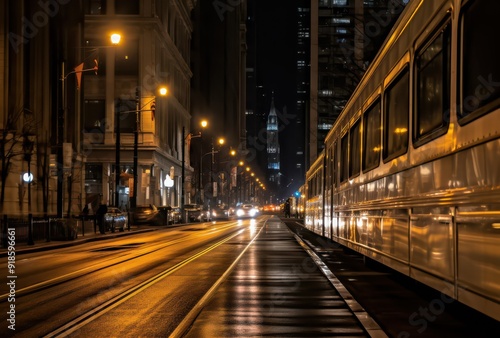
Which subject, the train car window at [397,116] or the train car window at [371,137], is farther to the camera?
the train car window at [371,137]

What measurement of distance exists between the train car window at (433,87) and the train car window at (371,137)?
3058mm

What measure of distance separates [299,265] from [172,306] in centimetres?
808

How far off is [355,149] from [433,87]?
286 inches

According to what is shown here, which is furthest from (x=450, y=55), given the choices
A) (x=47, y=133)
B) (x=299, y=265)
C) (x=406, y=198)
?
(x=47, y=133)

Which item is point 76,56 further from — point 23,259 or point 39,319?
point 39,319

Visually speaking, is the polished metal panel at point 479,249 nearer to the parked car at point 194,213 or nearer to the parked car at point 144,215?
the parked car at point 144,215

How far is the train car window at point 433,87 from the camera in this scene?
726 cm

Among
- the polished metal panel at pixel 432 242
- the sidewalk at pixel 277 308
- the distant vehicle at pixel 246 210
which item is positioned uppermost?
the polished metal panel at pixel 432 242

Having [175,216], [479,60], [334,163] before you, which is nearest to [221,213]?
[175,216]

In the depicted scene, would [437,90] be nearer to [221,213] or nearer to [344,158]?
[344,158]

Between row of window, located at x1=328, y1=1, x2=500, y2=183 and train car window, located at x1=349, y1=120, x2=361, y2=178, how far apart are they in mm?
1180

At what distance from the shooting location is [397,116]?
10141 millimetres

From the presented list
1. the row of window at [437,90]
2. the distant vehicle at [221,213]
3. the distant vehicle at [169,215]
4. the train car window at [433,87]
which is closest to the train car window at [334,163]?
the row of window at [437,90]

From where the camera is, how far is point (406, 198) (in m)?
8.99
